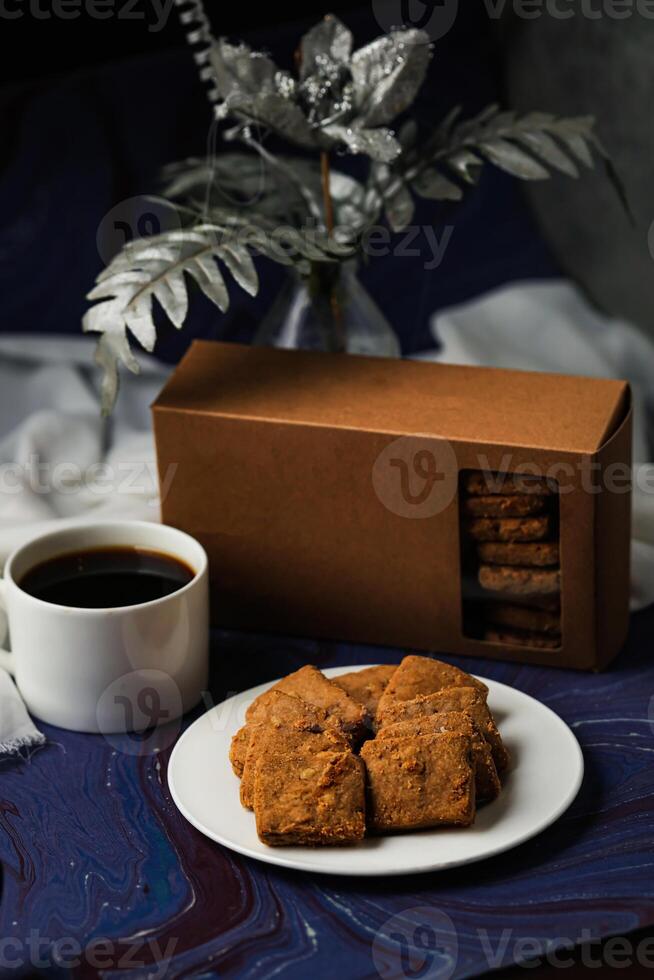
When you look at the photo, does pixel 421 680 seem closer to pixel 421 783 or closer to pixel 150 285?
pixel 421 783

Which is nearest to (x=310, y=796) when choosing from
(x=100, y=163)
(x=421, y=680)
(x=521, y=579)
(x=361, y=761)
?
(x=361, y=761)

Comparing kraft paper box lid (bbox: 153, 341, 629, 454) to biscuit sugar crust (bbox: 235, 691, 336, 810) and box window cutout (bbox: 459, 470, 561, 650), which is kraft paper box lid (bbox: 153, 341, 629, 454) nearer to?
box window cutout (bbox: 459, 470, 561, 650)

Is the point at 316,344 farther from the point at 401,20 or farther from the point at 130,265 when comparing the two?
the point at 401,20

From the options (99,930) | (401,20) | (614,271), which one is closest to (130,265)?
(99,930)

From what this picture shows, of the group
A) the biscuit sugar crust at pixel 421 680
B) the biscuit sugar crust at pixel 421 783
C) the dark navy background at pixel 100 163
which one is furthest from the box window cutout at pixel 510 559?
the dark navy background at pixel 100 163

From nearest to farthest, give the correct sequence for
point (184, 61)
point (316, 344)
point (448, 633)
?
1. point (448, 633)
2. point (316, 344)
3. point (184, 61)
